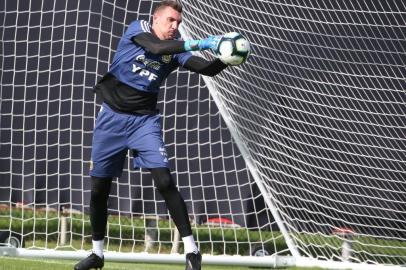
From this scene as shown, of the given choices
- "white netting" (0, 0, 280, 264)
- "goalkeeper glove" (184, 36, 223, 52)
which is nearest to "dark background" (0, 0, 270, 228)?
"white netting" (0, 0, 280, 264)

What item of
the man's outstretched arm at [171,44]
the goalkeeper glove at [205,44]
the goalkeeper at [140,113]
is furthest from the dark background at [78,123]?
the goalkeeper glove at [205,44]

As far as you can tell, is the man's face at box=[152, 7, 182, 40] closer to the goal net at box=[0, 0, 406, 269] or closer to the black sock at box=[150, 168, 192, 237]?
the black sock at box=[150, 168, 192, 237]

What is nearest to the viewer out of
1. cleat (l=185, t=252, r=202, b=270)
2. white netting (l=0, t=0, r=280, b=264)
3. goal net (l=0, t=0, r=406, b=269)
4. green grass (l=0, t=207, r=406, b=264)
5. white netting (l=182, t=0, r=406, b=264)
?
cleat (l=185, t=252, r=202, b=270)

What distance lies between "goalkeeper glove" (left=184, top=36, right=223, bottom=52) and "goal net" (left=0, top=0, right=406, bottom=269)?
2.13 meters

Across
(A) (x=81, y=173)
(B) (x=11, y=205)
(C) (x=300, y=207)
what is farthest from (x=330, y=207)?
(B) (x=11, y=205)

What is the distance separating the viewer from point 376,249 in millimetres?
7562

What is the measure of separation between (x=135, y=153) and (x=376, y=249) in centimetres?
308

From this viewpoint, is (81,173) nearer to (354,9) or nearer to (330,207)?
(330,207)

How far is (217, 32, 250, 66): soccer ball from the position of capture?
465 centimetres

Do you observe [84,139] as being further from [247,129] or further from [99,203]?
[99,203]

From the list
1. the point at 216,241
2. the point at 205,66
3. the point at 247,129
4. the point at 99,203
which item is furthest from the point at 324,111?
the point at 99,203

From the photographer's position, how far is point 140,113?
5098 mm

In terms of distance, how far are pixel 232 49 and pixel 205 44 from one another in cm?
15

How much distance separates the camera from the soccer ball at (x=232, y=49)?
15.3 feet
